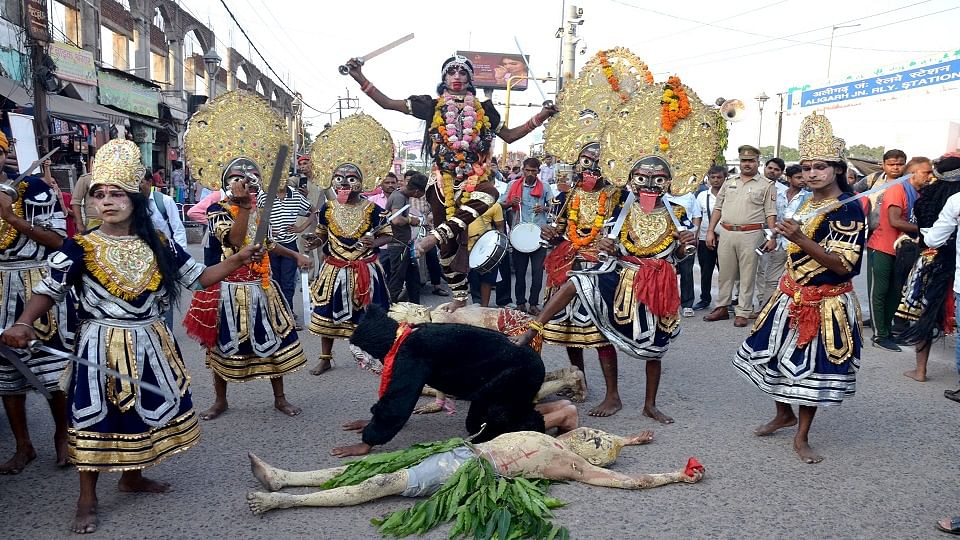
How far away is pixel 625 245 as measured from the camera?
5.22 metres

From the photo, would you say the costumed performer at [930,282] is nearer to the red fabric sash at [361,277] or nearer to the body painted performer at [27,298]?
the red fabric sash at [361,277]

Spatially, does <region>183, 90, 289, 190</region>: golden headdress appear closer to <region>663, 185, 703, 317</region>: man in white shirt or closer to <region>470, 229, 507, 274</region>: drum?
<region>470, 229, 507, 274</region>: drum

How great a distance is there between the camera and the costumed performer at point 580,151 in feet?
18.8

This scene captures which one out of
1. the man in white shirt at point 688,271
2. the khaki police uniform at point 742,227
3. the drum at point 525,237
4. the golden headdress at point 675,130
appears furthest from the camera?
the man in white shirt at point 688,271

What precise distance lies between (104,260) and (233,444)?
172cm

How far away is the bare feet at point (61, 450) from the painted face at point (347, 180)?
291 centimetres

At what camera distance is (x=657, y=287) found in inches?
199

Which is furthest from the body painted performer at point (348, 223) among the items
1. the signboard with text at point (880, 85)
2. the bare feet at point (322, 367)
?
the signboard with text at point (880, 85)

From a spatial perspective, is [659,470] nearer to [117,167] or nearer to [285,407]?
[285,407]

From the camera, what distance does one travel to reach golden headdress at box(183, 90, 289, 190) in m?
5.18

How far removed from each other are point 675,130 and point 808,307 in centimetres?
151

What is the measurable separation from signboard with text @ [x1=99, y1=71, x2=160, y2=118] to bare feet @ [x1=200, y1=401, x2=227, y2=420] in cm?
Answer: 1636

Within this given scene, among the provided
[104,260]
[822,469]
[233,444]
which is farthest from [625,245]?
[104,260]

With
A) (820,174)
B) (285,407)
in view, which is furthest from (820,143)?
(285,407)
